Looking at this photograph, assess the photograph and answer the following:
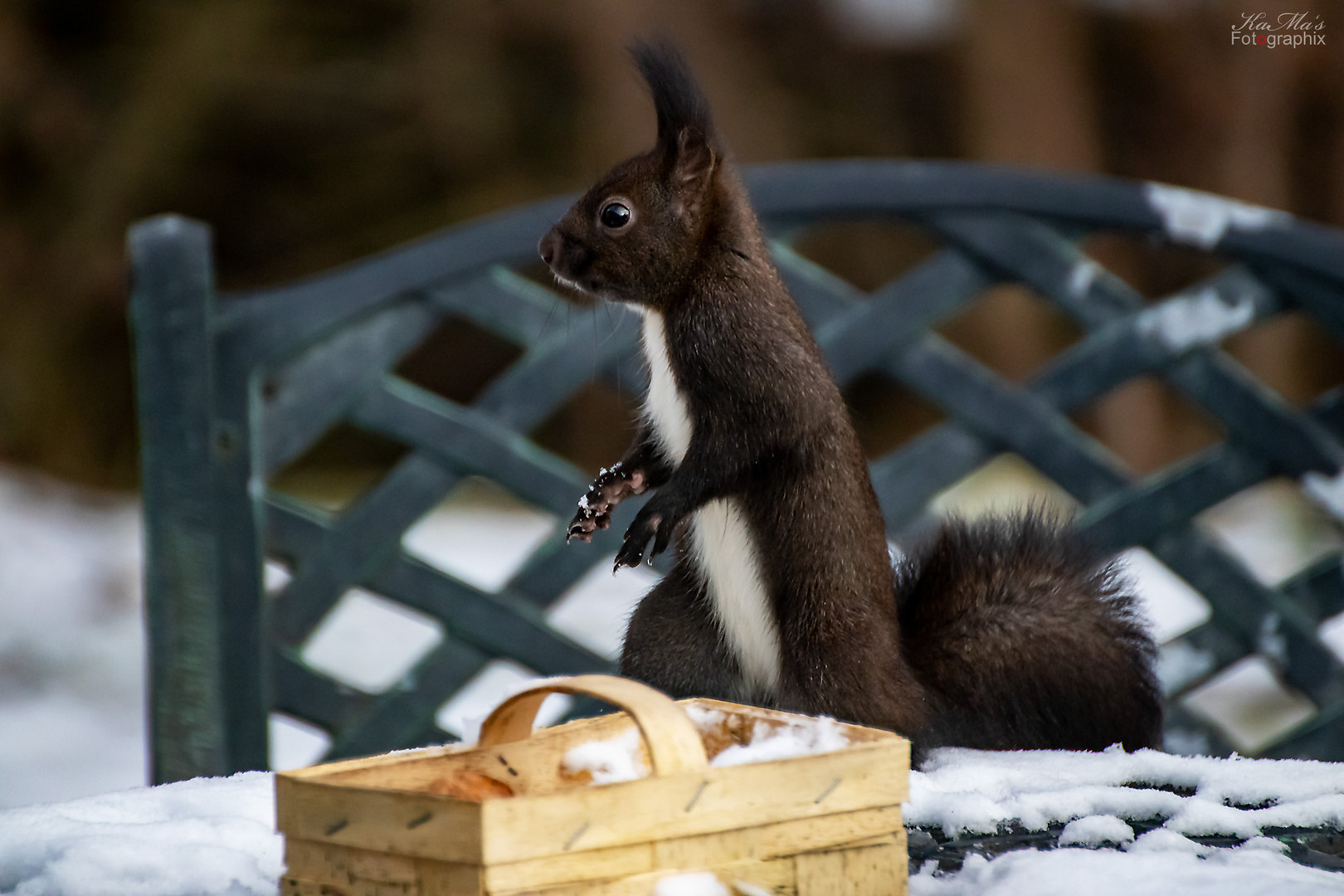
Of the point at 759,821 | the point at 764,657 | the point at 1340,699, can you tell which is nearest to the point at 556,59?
the point at 1340,699

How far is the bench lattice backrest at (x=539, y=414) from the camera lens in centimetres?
208

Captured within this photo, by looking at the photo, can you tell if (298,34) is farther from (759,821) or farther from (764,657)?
(759,821)

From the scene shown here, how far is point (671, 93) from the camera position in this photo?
51.3 inches

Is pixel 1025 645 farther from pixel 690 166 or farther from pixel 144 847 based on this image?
pixel 144 847

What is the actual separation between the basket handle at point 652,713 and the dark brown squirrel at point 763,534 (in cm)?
30

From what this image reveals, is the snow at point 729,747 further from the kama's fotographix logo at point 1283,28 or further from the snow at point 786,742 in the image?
the kama's fotographix logo at point 1283,28

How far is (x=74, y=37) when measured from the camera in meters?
5.18

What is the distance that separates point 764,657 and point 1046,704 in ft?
1.00

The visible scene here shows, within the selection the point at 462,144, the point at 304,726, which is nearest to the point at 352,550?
the point at 304,726

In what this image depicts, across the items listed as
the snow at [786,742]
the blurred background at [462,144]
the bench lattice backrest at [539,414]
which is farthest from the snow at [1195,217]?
the blurred background at [462,144]

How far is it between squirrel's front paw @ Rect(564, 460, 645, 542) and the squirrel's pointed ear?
0.90 ft

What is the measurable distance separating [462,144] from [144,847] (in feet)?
14.5

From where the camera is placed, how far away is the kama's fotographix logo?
347 centimetres

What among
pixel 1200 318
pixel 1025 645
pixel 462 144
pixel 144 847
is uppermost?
pixel 462 144
